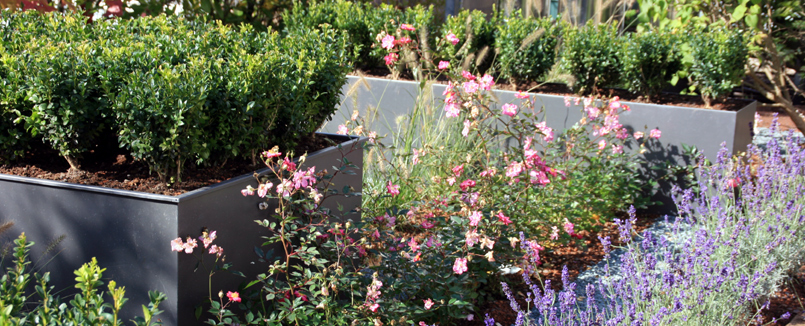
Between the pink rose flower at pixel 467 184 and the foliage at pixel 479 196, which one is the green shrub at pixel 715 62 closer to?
the foliage at pixel 479 196

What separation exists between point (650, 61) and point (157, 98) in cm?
356

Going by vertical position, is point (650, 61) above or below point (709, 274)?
above

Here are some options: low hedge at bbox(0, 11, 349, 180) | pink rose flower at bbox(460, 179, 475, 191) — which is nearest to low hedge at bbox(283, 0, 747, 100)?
pink rose flower at bbox(460, 179, 475, 191)

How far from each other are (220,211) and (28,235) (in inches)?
27.1

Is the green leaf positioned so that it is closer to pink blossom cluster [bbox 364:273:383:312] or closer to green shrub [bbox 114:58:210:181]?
pink blossom cluster [bbox 364:273:383:312]

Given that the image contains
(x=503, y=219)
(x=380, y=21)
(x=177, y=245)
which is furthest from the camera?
(x=380, y=21)

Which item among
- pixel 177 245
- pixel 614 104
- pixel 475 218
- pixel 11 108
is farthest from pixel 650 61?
pixel 11 108

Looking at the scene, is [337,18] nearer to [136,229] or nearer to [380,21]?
[380,21]

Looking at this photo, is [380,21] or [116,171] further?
[380,21]

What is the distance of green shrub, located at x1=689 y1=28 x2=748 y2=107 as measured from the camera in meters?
4.13

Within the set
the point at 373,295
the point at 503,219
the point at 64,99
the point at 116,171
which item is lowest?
the point at 373,295

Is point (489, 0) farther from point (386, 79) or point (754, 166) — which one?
point (754, 166)

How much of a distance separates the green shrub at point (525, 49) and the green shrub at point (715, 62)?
1046 mm

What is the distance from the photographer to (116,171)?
7.60 ft
